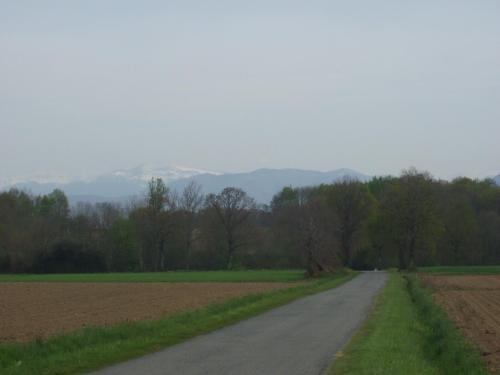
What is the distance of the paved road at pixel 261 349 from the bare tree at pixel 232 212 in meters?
94.0

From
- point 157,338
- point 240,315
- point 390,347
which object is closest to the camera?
point 390,347

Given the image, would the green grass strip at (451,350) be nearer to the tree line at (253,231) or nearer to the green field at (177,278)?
the green field at (177,278)

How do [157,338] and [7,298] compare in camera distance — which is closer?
[157,338]

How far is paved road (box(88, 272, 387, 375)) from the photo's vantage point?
15969 mm

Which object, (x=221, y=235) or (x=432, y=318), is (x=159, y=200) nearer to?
(x=221, y=235)

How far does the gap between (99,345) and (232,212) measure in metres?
107

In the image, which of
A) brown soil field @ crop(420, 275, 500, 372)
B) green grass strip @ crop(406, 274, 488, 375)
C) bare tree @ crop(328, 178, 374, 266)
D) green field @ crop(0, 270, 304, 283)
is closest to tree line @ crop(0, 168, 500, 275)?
bare tree @ crop(328, 178, 374, 266)

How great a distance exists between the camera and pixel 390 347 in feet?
63.4

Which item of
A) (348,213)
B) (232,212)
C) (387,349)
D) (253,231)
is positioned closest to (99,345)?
(387,349)

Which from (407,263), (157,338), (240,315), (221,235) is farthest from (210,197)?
(157,338)

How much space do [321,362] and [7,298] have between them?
3774 centimetres

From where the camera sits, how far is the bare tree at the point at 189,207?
126625mm

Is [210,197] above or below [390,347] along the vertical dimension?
above

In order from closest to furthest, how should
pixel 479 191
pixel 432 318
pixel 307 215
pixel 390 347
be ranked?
pixel 390 347 → pixel 432 318 → pixel 307 215 → pixel 479 191
